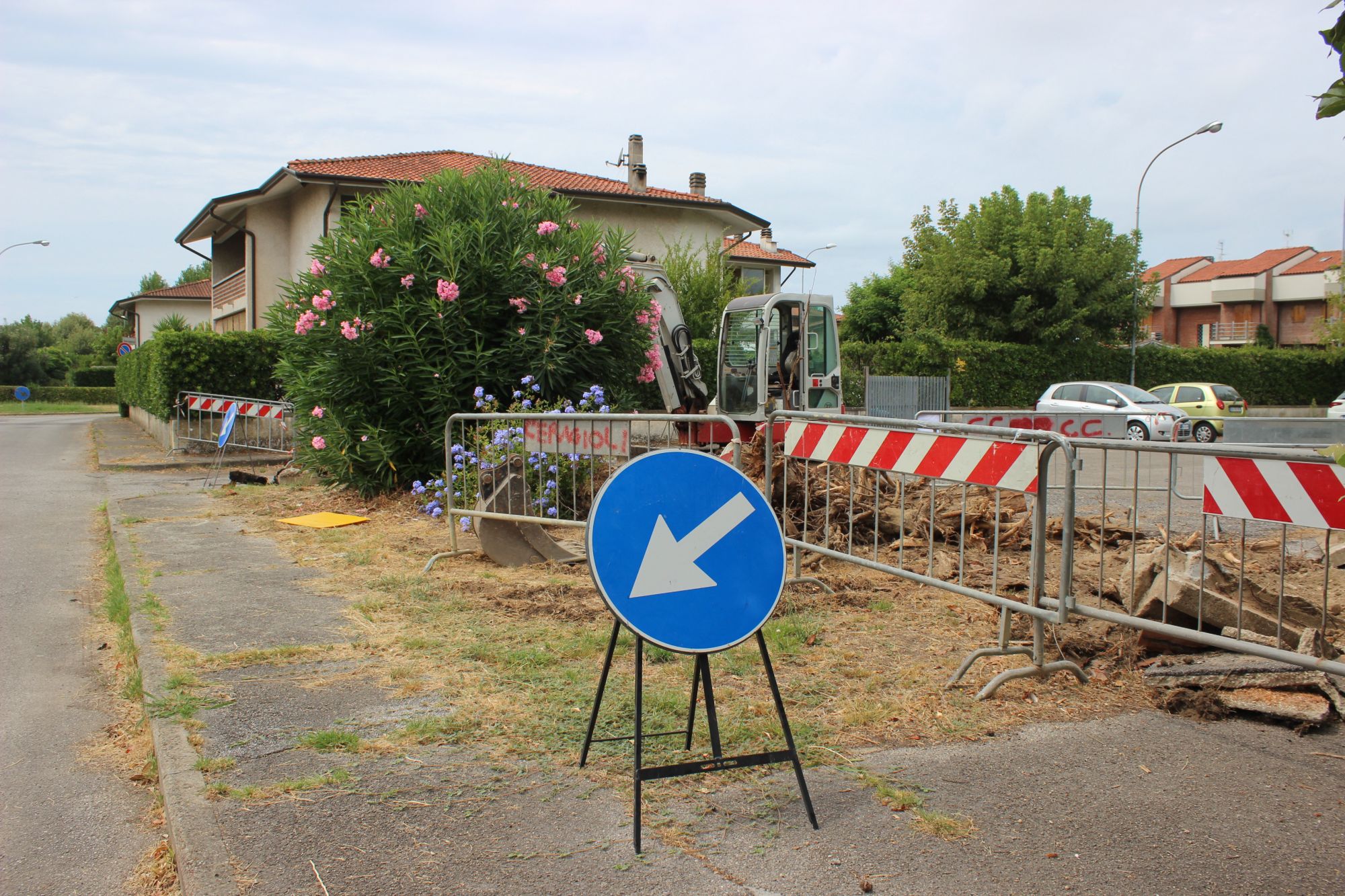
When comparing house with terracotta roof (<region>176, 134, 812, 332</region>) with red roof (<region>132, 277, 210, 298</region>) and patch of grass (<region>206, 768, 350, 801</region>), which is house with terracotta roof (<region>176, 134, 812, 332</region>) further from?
red roof (<region>132, 277, 210, 298</region>)

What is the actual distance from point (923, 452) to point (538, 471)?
11.2 feet

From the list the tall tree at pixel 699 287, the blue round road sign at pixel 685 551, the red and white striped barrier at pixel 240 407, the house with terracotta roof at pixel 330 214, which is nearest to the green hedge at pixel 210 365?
the red and white striped barrier at pixel 240 407

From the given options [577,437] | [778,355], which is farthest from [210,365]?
[577,437]

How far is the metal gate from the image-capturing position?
1203 inches

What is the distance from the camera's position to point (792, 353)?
63.0 feet

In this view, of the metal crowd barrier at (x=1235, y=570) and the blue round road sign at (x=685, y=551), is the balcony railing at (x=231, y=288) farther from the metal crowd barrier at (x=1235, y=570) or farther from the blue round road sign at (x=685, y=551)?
the blue round road sign at (x=685, y=551)

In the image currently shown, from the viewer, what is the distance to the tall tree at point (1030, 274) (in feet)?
122

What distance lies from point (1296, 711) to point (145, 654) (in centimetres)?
567

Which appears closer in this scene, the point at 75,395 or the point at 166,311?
the point at 75,395

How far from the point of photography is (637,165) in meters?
34.7

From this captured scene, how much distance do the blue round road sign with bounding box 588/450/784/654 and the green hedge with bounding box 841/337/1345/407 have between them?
2738 centimetres

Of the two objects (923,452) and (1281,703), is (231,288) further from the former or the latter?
(1281,703)

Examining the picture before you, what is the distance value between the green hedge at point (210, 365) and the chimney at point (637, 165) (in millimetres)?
14902

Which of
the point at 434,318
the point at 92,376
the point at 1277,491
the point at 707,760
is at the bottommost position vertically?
the point at 707,760
